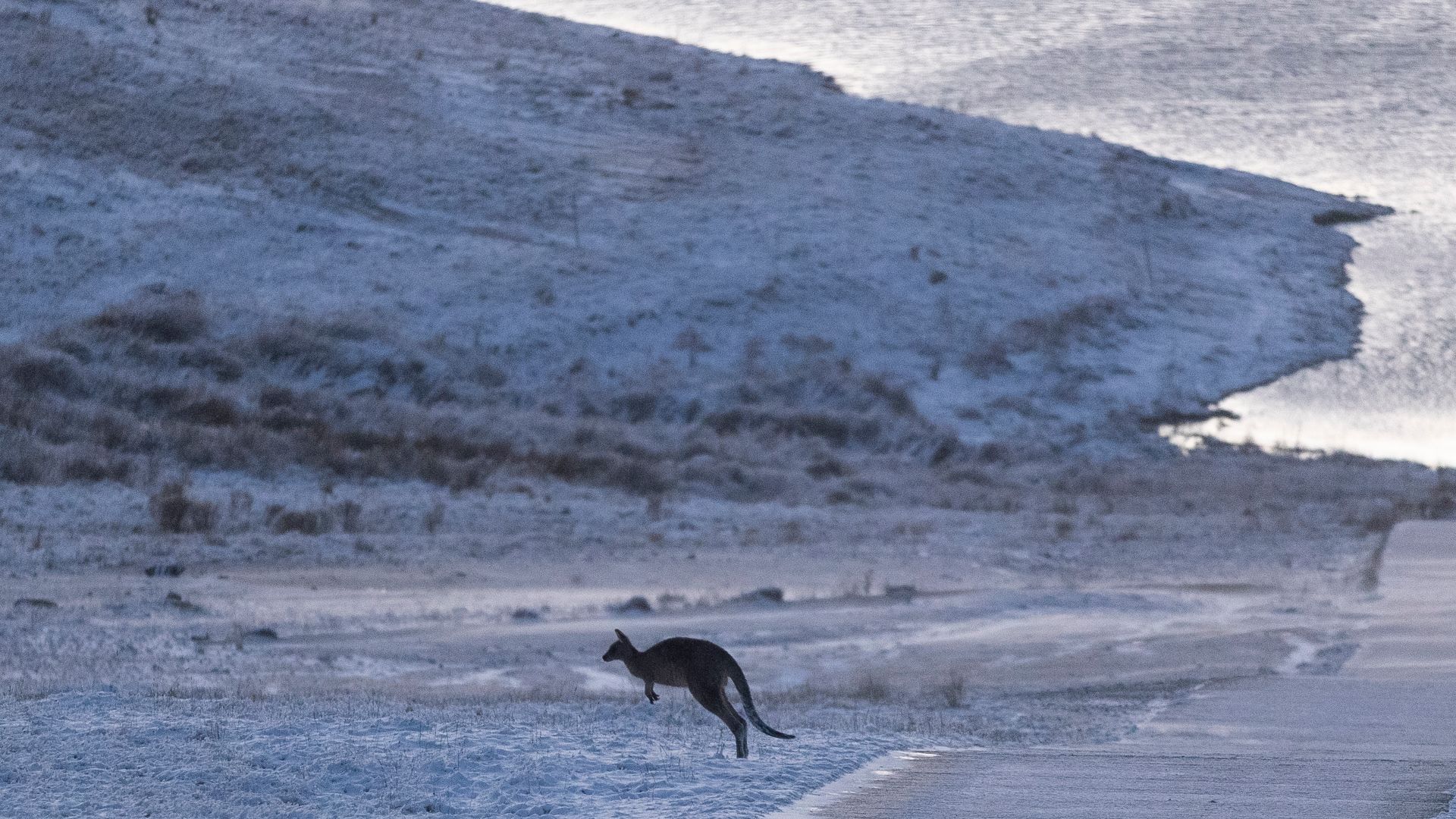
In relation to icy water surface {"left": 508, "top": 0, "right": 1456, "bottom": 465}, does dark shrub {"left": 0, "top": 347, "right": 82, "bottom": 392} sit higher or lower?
lower

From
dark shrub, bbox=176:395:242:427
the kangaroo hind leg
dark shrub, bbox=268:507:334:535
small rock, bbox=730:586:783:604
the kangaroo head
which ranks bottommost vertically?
dark shrub, bbox=268:507:334:535

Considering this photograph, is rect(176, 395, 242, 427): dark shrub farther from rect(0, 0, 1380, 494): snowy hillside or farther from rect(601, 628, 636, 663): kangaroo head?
rect(601, 628, 636, 663): kangaroo head

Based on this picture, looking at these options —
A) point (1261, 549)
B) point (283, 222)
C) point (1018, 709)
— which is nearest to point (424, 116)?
point (283, 222)

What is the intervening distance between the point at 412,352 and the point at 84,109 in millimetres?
11616

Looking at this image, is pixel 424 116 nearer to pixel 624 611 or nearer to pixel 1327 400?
pixel 1327 400

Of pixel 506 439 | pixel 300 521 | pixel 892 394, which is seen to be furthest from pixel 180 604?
pixel 892 394

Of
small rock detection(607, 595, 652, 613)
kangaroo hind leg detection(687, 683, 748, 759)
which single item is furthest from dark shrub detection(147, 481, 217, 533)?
kangaroo hind leg detection(687, 683, 748, 759)

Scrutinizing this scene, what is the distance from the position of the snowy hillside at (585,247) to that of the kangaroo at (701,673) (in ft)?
65.4

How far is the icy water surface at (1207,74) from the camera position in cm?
4859

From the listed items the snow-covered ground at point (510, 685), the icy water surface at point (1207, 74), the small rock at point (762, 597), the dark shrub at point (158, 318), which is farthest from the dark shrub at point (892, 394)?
the small rock at point (762, 597)

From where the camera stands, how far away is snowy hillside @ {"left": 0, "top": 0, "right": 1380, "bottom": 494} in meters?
32.9

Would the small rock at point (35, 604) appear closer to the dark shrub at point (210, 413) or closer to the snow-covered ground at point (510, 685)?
the snow-covered ground at point (510, 685)

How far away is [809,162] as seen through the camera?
44875 mm

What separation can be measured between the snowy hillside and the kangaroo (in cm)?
1993
